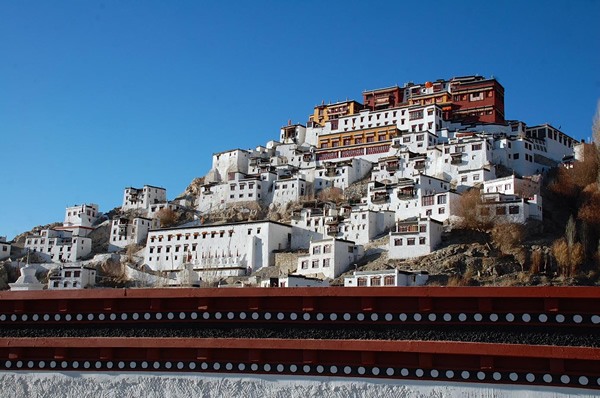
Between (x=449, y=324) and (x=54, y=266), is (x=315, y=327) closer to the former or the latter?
(x=449, y=324)

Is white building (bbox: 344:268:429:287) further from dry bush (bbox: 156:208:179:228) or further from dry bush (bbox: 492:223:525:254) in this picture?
dry bush (bbox: 156:208:179:228)

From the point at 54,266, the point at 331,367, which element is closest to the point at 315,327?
the point at 331,367

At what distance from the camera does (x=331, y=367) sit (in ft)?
26.2

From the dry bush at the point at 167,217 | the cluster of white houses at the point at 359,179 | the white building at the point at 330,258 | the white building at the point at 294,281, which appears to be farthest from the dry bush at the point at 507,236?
the dry bush at the point at 167,217

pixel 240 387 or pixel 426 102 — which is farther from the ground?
pixel 426 102

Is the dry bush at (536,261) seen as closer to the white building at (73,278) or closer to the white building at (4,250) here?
the white building at (73,278)

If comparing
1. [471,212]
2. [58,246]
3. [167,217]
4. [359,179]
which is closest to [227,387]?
[471,212]

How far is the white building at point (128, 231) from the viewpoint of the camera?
65.0 meters

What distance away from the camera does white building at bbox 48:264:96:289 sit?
53.7 meters

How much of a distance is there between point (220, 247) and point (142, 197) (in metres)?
20.4

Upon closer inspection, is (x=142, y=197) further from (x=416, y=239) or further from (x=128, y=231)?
(x=416, y=239)

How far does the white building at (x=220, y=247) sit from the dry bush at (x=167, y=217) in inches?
273

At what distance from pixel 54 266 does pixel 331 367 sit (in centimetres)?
5859

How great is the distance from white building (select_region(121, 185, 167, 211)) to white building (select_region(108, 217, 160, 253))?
226 inches
